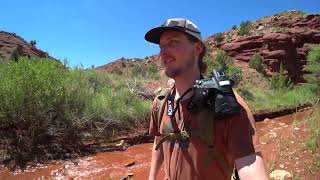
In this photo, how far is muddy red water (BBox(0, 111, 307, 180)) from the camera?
761cm

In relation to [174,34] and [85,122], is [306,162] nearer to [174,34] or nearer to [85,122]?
[174,34]

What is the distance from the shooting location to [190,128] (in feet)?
6.35

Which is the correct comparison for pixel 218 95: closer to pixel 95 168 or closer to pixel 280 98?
pixel 95 168

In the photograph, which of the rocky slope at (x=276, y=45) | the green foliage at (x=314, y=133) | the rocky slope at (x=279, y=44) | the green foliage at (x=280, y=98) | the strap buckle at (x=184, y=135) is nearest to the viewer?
the strap buckle at (x=184, y=135)

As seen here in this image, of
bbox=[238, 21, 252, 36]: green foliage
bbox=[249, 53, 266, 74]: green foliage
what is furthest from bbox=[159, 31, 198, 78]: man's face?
bbox=[238, 21, 252, 36]: green foliage

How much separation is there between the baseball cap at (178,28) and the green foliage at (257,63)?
35.4m

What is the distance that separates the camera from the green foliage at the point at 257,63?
120 ft

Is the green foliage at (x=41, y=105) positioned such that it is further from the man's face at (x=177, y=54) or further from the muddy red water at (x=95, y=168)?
the man's face at (x=177, y=54)

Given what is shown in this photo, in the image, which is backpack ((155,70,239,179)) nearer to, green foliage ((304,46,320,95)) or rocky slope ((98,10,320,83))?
green foliage ((304,46,320,95))

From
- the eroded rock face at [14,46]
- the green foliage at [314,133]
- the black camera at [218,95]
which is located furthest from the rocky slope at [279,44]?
the black camera at [218,95]

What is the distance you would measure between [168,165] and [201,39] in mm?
689

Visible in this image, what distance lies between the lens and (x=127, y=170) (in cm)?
806

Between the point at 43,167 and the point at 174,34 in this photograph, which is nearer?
the point at 174,34

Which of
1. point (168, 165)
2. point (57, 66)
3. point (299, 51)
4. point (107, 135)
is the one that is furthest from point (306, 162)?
point (299, 51)
